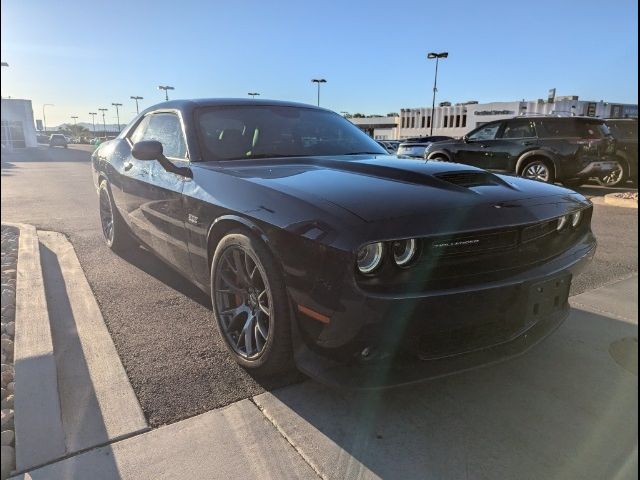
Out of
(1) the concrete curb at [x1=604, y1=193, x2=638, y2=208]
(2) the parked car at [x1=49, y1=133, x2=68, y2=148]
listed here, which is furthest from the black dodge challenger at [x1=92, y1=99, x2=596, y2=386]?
(2) the parked car at [x1=49, y1=133, x2=68, y2=148]

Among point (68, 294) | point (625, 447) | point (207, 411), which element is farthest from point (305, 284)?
point (68, 294)

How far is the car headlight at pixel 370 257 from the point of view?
6.54 feet

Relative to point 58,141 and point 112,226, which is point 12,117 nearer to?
point 112,226

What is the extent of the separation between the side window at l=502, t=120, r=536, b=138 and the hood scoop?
8391 millimetres

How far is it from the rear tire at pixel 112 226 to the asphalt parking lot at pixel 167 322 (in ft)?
0.43

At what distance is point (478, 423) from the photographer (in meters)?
2.24

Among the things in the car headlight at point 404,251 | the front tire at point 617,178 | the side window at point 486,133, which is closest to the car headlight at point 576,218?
the car headlight at point 404,251

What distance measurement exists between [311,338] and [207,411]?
0.67 m

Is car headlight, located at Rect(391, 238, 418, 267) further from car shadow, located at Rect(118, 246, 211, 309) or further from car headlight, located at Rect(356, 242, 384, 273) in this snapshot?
car shadow, located at Rect(118, 246, 211, 309)

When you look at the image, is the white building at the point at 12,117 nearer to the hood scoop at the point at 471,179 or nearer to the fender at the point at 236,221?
the fender at the point at 236,221

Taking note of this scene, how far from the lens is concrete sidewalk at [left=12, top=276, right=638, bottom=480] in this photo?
1.93 meters

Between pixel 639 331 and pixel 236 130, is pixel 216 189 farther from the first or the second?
pixel 639 331

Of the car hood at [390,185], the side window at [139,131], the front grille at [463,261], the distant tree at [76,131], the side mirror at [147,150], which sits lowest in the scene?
the distant tree at [76,131]

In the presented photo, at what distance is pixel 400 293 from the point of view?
6.44 feet
